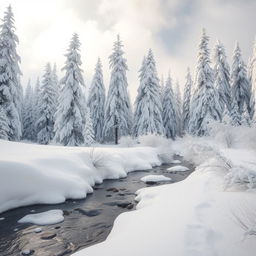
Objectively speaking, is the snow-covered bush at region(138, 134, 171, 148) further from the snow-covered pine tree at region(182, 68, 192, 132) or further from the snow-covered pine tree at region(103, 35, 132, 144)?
the snow-covered pine tree at region(182, 68, 192, 132)

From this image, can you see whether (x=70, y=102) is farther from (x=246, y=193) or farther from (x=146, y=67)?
(x=246, y=193)

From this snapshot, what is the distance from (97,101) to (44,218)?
30010 mm

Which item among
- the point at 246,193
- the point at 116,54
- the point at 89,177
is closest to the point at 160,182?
the point at 89,177

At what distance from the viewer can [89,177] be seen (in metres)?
13.2

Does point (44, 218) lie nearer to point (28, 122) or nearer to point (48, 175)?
point (48, 175)

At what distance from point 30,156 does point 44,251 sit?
6.47m

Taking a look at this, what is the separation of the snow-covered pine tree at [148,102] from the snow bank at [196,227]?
25.4 m

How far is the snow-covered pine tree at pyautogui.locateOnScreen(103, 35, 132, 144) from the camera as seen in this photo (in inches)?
1299

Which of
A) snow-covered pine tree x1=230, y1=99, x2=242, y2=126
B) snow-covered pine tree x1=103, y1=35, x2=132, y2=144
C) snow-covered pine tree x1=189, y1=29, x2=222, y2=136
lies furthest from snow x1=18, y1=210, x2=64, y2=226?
snow-covered pine tree x1=230, y1=99, x2=242, y2=126

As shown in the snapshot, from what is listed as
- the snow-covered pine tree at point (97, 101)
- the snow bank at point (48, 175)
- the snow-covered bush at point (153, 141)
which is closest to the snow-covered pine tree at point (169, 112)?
the snow-covered pine tree at point (97, 101)

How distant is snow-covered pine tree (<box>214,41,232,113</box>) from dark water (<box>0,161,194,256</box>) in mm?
28668

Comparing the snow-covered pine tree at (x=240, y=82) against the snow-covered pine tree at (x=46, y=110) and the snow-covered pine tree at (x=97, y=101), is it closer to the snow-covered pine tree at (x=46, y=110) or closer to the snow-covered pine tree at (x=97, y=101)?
the snow-covered pine tree at (x=97, y=101)

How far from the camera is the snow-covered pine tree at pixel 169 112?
41375 mm

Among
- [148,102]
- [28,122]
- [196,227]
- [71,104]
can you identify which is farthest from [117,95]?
[196,227]
